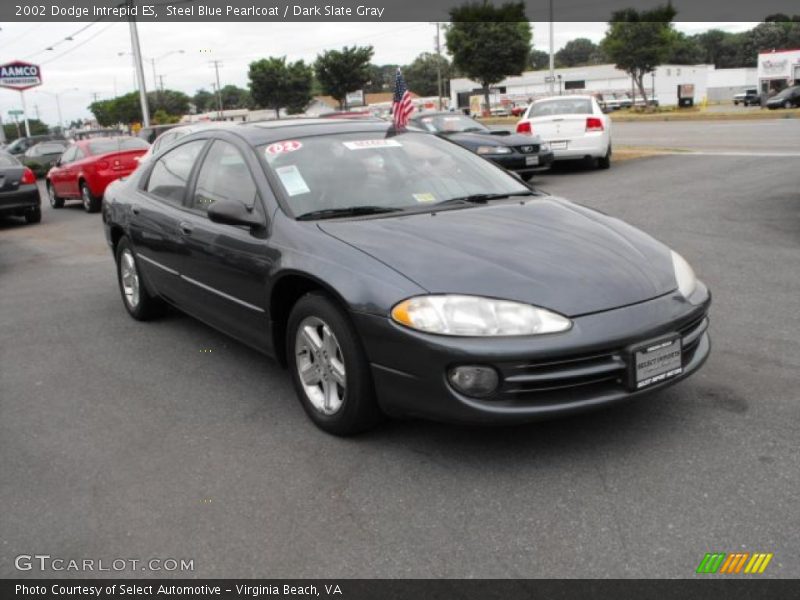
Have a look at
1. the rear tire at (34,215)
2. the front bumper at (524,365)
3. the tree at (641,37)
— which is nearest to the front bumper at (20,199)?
the rear tire at (34,215)

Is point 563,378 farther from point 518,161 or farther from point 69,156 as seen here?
point 69,156

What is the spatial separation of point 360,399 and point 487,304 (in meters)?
0.75

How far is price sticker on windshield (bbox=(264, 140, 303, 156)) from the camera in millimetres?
4395

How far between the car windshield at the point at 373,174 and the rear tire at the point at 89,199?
37.9 feet

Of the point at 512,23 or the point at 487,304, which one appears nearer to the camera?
the point at 487,304

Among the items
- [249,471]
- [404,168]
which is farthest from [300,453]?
[404,168]

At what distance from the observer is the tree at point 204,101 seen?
130238 millimetres

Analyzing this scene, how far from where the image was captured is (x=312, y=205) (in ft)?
13.4

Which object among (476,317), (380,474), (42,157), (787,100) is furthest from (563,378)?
(787,100)

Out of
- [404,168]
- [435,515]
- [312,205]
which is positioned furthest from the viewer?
[404,168]

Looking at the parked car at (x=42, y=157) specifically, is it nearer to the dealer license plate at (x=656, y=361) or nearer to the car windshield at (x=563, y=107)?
the car windshield at (x=563, y=107)

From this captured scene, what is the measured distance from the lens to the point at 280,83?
→ 5756cm

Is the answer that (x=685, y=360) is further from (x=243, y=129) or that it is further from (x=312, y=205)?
(x=243, y=129)

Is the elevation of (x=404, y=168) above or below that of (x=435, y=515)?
above
